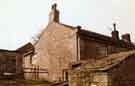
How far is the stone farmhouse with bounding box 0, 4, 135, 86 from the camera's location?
2048 centimetres

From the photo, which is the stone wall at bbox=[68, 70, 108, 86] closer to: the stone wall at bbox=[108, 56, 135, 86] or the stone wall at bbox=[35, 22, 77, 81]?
the stone wall at bbox=[108, 56, 135, 86]

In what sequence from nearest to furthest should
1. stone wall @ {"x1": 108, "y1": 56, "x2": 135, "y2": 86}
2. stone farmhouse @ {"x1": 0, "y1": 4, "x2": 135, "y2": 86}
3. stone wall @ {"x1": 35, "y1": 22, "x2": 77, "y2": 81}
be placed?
stone wall @ {"x1": 108, "y1": 56, "x2": 135, "y2": 86}
stone farmhouse @ {"x1": 0, "y1": 4, "x2": 135, "y2": 86}
stone wall @ {"x1": 35, "y1": 22, "x2": 77, "y2": 81}

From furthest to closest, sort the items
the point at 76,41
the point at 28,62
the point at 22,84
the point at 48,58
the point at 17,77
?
1. the point at 28,62
2. the point at 48,58
3. the point at 17,77
4. the point at 76,41
5. the point at 22,84

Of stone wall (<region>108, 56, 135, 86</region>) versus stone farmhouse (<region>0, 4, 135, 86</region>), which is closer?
stone wall (<region>108, 56, 135, 86</region>)

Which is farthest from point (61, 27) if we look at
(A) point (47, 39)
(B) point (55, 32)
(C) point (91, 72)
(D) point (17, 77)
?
(C) point (91, 72)

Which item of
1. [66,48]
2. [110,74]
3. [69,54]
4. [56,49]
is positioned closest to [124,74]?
[110,74]

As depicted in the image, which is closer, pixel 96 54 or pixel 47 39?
pixel 96 54

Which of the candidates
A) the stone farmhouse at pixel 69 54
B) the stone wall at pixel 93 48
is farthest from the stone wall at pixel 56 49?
the stone wall at pixel 93 48

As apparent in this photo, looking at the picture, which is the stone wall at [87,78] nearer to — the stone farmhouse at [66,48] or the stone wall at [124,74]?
the stone wall at [124,74]

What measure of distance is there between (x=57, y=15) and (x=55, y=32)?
2691 millimetres

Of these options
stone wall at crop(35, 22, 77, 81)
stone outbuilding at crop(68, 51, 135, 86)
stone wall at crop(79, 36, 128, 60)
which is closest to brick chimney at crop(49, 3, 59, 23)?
stone wall at crop(35, 22, 77, 81)

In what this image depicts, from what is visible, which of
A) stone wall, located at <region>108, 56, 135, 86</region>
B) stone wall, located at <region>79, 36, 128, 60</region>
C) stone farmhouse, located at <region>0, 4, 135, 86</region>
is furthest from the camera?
stone wall, located at <region>79, 36, 128, 60</region>

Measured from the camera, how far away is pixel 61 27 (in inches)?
1262

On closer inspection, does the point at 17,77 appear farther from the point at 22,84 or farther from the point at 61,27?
the point at 61,27
